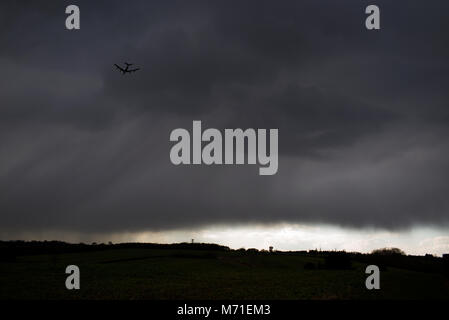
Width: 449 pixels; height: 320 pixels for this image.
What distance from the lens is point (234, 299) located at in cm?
4878

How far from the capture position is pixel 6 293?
2219 inches
